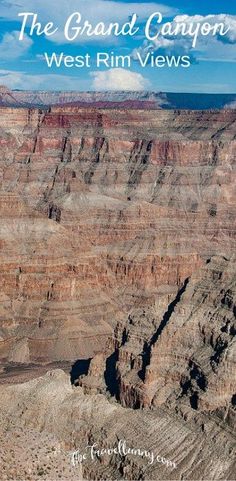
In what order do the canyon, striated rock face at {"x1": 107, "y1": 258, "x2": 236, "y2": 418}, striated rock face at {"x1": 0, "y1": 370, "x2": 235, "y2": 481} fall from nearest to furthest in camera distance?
striated rock face at {"x1": 0, "y1": 370, "x2": 235, "y2": 481}
the canyon
striated rock face at {"x1": 107, "y1": 258, "x2": 236, "y2": 418}

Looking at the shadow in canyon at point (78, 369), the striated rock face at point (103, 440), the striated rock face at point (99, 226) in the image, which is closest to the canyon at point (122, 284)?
the striated rock face at point (103, 440)

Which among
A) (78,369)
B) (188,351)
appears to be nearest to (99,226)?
(78,369)

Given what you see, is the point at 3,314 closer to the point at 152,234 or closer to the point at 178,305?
the point at 152,234

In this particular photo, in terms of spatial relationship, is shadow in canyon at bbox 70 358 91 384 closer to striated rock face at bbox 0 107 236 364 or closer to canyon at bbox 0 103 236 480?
canyon at bbox 0 103 236 480

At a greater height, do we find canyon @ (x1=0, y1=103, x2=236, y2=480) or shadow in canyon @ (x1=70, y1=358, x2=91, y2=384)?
canyon @ (x1=0, y1=103, x2=236, y2=480)

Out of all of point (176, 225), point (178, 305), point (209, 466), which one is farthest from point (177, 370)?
point (176, 225)

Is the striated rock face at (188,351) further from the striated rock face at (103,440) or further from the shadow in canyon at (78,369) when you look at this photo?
the shadow in canyon at (78,369)

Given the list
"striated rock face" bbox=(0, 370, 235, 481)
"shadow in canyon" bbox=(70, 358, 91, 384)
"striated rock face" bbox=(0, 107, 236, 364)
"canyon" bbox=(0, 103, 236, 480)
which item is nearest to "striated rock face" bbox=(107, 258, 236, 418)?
"canyon" bbox=(0, 103, 236, 480)
